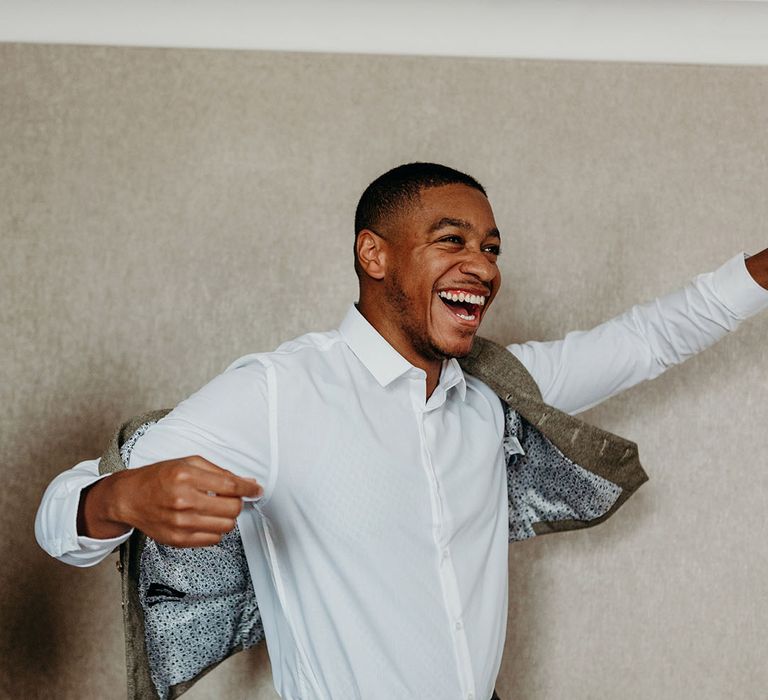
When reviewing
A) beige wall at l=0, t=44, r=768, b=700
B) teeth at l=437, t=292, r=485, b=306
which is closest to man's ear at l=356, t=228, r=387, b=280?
teeth at l=437, t=292, r=485, b=306

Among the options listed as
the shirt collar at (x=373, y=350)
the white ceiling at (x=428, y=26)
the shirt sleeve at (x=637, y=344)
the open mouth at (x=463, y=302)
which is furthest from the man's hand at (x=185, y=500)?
the white ceiling at (x=428, y=26)

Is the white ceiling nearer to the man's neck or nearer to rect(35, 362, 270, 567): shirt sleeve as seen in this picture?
the man's neck

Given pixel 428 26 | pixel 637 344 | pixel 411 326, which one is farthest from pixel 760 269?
pixel 428 26

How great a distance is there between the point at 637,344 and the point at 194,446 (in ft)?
2.72

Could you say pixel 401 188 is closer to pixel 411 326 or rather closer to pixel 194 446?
pixel 411 326

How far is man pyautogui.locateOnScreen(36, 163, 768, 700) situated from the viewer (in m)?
1.21

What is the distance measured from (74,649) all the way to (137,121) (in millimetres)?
1110

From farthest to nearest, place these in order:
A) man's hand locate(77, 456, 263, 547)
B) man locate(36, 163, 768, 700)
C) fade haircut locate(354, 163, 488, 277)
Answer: fade haircut locate(354, 163, 488, 277), man locate(36, 163, 768, 700), man's hand locate(77, 456, 263, 547)

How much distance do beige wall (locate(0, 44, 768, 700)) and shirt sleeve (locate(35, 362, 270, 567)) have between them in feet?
2.24

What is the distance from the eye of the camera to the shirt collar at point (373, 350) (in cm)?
136

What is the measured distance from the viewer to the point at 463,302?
1411 mm

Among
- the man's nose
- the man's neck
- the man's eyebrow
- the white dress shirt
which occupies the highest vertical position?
the man's eyebrow

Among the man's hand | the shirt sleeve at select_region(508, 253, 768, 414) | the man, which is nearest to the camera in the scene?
the man's hand

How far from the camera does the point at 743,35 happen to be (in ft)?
6.81
